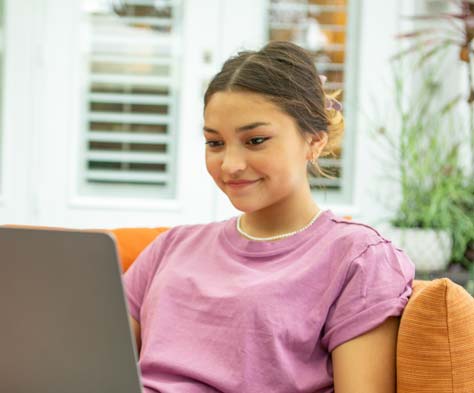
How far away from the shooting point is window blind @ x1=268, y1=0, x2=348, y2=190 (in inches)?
146

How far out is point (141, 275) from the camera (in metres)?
1.53

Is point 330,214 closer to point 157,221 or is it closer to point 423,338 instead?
point 423,338

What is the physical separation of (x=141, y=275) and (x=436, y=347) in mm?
577

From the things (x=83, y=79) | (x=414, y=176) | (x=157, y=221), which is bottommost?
(x=157, y=221)

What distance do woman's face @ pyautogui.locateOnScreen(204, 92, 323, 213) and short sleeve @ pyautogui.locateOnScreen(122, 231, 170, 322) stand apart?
0.24 meters

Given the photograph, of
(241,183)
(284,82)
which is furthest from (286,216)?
(284,82)

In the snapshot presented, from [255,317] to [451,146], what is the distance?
239 centimetres

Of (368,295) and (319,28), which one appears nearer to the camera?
(368,295)

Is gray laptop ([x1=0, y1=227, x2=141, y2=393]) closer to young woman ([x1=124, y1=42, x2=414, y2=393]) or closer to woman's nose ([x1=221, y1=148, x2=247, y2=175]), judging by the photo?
young woman ([x1=124, y1=42, x2=414, y2=393])

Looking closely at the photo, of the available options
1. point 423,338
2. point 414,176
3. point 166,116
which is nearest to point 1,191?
point 166,116

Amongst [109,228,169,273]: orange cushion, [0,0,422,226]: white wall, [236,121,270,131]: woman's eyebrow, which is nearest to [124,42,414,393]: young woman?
[236,121,270,131]: woman's eyebrow

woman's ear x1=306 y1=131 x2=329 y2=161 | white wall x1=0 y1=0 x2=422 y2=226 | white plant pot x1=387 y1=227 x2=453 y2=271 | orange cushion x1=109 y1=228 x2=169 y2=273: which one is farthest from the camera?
white wall x1=0 y1=0 x2=422 y2=226

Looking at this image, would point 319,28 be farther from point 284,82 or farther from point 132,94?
point 284,82

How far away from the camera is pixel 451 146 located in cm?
Answer: 346
